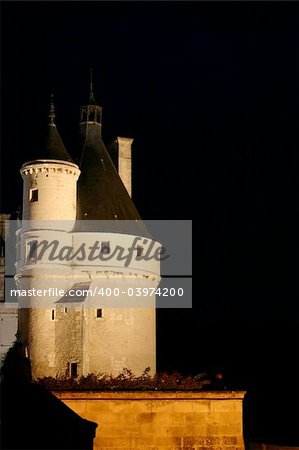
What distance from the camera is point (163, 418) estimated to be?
24.3 meters

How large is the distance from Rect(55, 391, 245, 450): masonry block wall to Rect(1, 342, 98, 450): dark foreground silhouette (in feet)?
30.4

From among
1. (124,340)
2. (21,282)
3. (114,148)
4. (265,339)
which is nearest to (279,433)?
(124,340)

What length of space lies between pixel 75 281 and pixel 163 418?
11.9 metres

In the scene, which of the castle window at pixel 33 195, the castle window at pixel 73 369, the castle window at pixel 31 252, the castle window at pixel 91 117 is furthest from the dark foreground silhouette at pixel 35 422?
the castle window at pixel 91 117

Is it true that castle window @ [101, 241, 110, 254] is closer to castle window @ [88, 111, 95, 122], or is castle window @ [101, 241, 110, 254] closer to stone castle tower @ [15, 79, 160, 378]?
stone castle tower @ [15, 79, 160, 378]

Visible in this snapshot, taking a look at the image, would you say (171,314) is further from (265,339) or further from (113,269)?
(113,269)

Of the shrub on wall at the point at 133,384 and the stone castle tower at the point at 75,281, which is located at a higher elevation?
the stone castle tower at the point at 75,281

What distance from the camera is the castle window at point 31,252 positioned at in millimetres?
34812

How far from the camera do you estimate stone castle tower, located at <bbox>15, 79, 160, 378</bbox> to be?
34.0 m

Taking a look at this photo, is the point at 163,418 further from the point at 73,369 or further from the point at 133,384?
the point at 73,369

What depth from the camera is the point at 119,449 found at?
24062mm

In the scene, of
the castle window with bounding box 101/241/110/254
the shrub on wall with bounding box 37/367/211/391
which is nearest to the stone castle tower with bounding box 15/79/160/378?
the castle window with bounding box 101/241/110/254

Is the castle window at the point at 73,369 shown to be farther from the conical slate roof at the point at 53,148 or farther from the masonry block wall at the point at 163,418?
the masonry block wall at the point at 163,418

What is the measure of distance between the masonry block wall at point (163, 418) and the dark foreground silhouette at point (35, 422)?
9.25m
